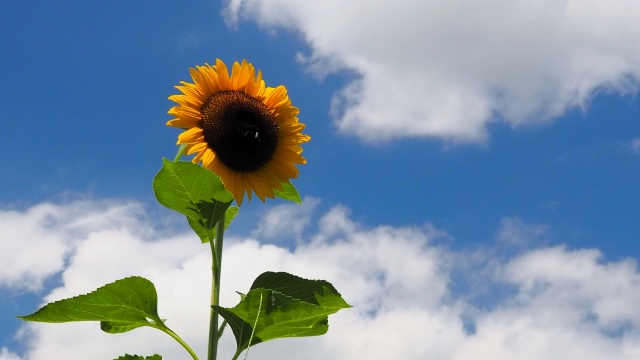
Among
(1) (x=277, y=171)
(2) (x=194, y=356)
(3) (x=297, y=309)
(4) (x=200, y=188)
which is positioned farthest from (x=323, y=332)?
(1) (x=277, y=171)

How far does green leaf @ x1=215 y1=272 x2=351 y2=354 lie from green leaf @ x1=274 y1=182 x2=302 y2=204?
782mm

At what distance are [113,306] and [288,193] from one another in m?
1.19

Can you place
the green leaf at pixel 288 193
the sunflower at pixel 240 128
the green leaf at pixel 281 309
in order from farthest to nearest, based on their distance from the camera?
the green leaf at pixel 288 193 → the sunflower at pixel 240 128 → the green leaf at pixel 281 309

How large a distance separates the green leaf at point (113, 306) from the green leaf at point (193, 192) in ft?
1.19

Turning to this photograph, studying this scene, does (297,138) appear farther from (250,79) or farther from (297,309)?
(297,309)

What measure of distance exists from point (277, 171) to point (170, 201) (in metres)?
0.91

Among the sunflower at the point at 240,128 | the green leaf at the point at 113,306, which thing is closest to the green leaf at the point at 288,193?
the sunflower at the point at 240,128

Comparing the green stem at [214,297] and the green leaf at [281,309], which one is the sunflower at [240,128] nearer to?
the green stem at [214,297]

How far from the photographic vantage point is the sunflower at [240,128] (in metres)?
3.64

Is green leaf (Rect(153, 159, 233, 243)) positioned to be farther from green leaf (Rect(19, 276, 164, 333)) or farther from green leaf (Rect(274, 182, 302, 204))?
green leaf (Rect(274, 182, 302, 204))

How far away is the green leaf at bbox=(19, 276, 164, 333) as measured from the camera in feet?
9.67

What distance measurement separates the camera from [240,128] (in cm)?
371

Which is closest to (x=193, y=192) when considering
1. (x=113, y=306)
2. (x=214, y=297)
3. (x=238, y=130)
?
(x=214, y=297)

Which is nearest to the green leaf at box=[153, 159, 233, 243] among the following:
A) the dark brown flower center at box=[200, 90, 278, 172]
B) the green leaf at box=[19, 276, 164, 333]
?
the green leaf at box=[19, 276, 164, 333]
